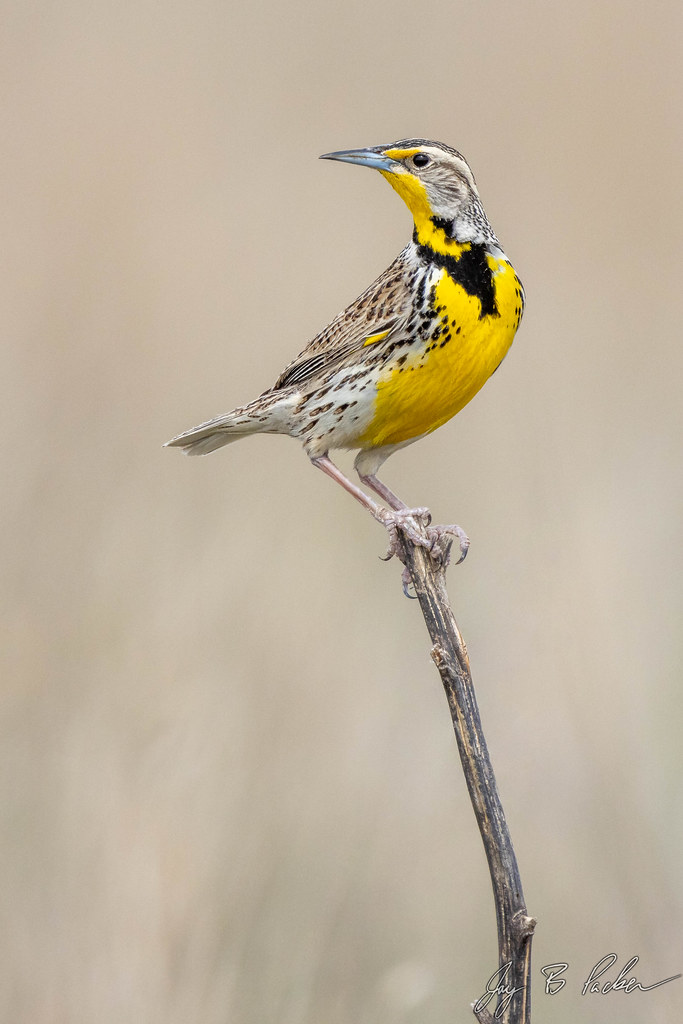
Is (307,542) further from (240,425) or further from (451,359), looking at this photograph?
(451,359)

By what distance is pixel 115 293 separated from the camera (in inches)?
175

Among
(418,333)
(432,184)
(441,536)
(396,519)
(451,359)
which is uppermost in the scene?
(432,184)

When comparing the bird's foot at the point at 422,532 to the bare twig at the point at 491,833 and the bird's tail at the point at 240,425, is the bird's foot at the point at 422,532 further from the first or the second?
the bird's tail at the point at 240,425

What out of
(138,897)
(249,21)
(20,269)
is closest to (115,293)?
(20,269)

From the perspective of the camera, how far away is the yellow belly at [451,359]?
9.09 feet

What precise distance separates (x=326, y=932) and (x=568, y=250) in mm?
3529

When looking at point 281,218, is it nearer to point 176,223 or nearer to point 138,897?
point 176,223

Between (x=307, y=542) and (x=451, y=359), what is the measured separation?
1227mm

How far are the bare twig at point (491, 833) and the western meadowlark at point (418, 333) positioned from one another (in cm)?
46

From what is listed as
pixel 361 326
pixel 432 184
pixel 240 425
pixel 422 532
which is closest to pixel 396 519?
pixel 422 532

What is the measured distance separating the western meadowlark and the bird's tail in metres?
0.02

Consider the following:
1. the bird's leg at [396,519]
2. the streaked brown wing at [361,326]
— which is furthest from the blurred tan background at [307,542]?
→ the streaked brown wing at [361,326]

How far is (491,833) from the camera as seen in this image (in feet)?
6.41

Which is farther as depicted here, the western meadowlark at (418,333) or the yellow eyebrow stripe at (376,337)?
the yellow eyebrow stripe at (376,337)
